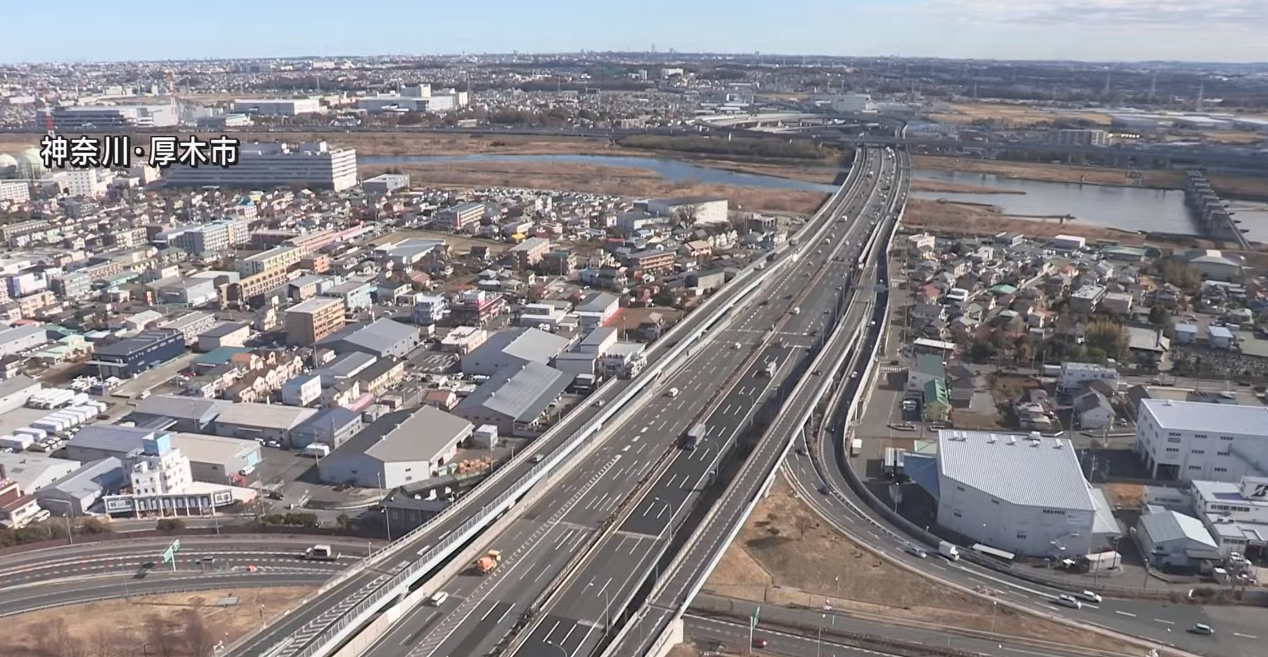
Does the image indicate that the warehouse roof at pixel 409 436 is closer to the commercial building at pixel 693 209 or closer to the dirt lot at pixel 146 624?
the dirt lot at pixel 146 624

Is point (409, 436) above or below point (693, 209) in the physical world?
below

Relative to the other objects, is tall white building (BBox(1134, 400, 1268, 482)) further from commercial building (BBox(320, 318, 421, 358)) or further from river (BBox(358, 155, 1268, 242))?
river (BBox(358, 155, 1268, 242))

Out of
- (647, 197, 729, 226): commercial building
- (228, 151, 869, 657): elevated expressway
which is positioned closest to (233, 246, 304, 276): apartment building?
(228, 151, 869, 657): elevated expressway

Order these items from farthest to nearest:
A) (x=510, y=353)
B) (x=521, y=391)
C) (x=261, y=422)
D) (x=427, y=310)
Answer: (x=427, y=310) < (x=510, y=353) < (x=521, y=391) < (x=261, y=422)

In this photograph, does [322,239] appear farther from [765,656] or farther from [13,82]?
[13,82]

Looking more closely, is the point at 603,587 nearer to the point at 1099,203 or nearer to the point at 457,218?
the point at 457,218

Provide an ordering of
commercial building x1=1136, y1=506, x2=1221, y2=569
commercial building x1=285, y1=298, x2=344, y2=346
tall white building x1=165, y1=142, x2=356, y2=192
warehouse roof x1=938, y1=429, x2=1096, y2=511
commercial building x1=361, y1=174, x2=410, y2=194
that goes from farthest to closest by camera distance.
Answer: tall white building x1=165, y1=142, x2=356, y2=192 < commercial building x1=361, y1=174, x2=410, y2=194 < commercial building x1=285, y1=298, x2=344, y2=346 < warehouse roof x1=938, y1=429, x2=1096, y2=511 < commercial building x1=1136, y1=506, x2=1221, y2=569

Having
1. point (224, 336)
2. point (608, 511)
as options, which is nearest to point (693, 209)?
point (224, 336)
